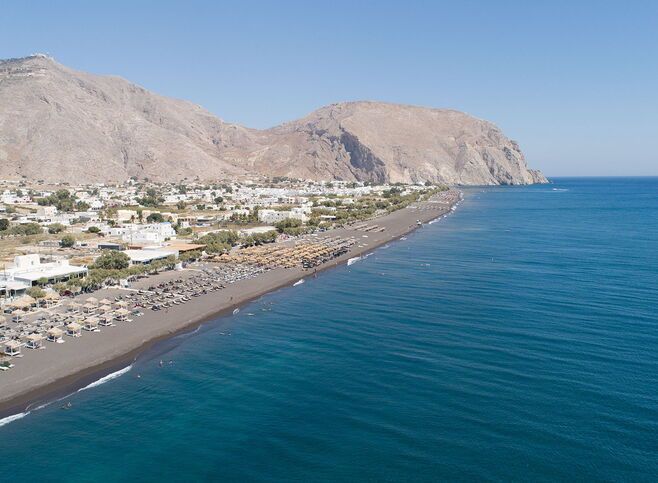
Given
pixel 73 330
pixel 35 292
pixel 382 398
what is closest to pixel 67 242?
pixel 35 292

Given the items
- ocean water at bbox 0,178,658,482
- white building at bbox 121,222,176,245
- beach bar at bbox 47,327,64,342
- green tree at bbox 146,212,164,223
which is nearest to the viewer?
ocean water at bbox 0,178,658,482

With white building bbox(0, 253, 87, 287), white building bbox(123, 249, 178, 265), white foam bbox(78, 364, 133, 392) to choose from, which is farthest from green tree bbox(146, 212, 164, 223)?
white foam bbox(78, 364, 133, 392)

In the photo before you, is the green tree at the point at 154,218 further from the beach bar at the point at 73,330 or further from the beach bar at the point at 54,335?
the beach bar at the point at 54,335

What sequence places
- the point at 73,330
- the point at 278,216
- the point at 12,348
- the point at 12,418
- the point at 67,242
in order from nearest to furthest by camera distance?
the point at 12,418 → the point at 12,348 → the point at 73,330 → the point at 67,242 → the point at 278,216

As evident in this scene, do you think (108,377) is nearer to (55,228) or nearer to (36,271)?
(36,271)

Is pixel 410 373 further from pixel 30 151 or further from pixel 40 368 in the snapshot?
pixel 30 151

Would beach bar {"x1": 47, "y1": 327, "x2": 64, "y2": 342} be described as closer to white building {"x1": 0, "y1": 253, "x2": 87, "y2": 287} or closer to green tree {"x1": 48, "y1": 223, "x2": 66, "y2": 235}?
white building {"x1": 0, "y1": 253, "x2": 87, "y2": 287}

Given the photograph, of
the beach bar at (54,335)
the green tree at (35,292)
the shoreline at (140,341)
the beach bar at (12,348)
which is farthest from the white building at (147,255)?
the beach bar at (12,348)

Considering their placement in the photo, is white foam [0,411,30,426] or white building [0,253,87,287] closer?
white foam [0,411,30,426]

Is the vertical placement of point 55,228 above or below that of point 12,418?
above

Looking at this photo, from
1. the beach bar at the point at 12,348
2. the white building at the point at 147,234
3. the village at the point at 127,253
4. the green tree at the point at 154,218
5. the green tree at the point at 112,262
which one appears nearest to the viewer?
the beach bar at the point at 12,348
